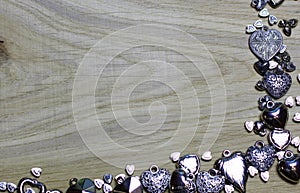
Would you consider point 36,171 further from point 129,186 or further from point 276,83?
point 276,83

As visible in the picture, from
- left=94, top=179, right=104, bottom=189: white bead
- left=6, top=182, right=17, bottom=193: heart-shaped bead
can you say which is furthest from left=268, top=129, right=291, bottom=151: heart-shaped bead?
left=6, top=182, right=17, bottom=193: heart-shaped bead

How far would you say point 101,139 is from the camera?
2.32ft

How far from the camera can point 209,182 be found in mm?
717

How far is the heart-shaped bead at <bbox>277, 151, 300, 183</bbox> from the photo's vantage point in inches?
28.7

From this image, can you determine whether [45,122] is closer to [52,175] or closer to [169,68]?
[52,175]

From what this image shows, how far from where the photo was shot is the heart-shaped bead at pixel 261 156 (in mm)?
729

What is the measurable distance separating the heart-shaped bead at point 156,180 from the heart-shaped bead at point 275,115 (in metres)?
0.15

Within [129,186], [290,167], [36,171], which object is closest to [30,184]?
[36,171]

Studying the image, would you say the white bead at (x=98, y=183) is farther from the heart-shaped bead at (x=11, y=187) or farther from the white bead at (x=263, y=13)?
the white bead at (x=263, y=13)

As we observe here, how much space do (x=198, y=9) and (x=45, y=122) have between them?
0.79 feet

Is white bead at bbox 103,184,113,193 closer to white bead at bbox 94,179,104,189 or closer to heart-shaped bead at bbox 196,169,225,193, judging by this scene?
white bead at bbox 94,179,104,189

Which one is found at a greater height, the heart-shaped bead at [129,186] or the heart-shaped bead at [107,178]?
the heart-shaped bead at [107,178]

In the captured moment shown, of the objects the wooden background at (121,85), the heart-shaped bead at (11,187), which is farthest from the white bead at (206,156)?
the heart-shaped bead at (11,187)

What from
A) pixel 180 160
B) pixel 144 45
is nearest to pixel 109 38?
pixel 144 45
